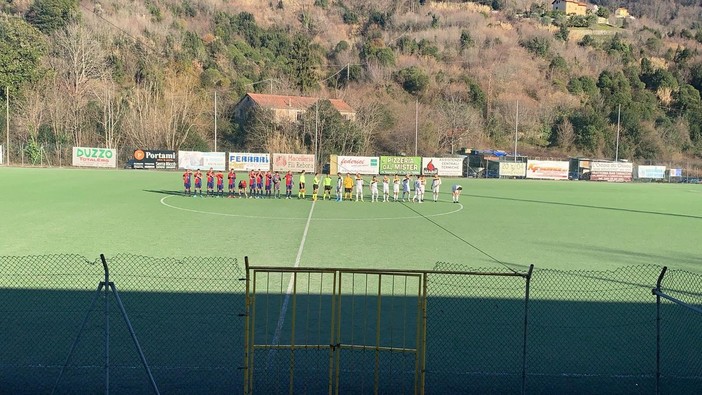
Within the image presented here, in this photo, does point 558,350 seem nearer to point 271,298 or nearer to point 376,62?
point 271,298

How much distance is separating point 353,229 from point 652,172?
164 ft

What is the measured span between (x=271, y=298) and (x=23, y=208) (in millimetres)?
17558

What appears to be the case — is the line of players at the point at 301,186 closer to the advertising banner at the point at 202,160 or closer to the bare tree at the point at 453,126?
the advertising banner at the point at 202,160

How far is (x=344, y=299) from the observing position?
38.4 ft

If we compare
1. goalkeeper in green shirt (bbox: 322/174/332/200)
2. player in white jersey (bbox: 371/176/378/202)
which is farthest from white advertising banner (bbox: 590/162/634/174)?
goalkeeper in green shirt (bbox: 322/174/332/200)

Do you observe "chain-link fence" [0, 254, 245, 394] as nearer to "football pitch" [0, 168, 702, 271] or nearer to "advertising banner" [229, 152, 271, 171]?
"football pitch" [0, 168, 702, 271]

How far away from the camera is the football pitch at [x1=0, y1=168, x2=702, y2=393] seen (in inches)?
334

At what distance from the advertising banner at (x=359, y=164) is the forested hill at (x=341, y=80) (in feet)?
40.2

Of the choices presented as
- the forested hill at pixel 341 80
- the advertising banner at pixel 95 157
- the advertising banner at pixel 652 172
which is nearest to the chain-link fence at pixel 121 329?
the advertising banner at pixel 95 157

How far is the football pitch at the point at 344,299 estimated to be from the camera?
8.48 m

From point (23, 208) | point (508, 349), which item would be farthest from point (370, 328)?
point (23, 208)

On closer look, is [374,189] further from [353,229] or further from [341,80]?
[341,80]

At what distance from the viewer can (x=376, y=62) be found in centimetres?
9575

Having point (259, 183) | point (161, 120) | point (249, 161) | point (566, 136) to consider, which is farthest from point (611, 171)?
point (161, 120)
